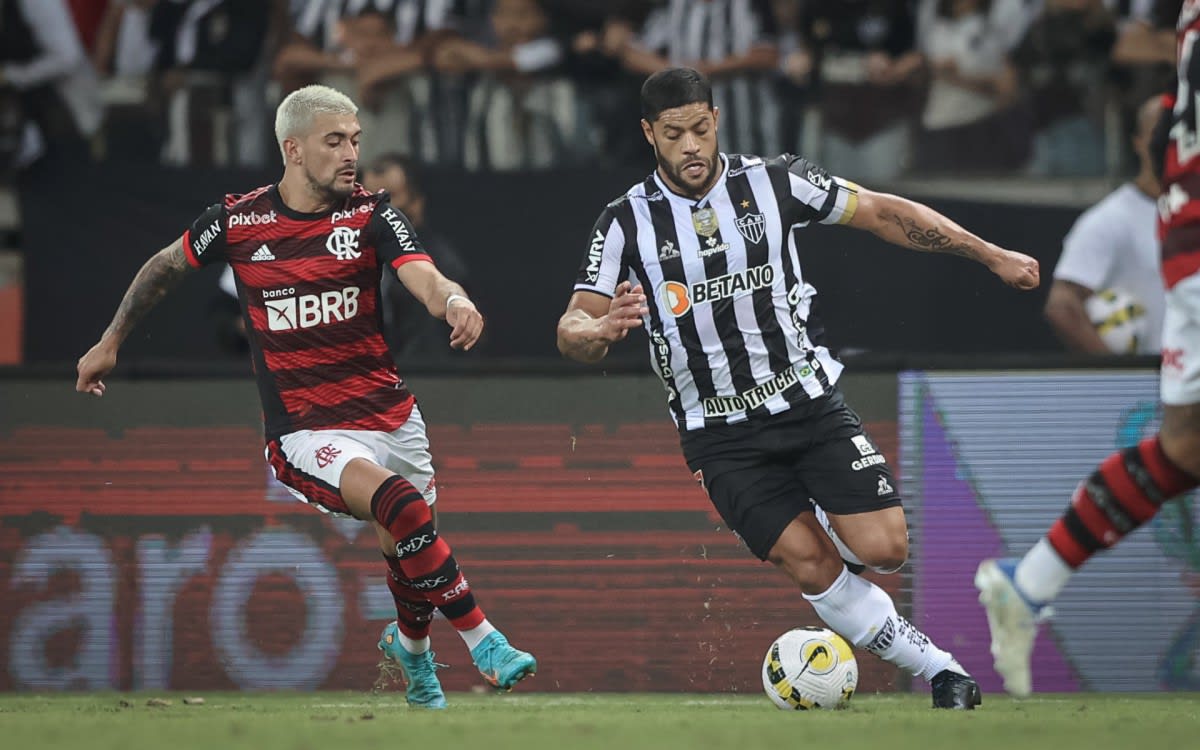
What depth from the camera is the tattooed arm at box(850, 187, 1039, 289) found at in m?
6.70

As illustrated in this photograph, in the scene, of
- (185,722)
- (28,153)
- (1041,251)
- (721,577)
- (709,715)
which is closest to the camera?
(185,722)

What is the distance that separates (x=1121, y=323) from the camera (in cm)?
905

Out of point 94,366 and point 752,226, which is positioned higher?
point 752,226

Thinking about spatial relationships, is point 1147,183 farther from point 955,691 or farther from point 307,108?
point 307,108

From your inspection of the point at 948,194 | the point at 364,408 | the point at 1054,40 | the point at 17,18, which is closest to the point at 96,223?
the point at 17,18

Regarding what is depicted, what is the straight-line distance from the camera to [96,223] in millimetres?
9906

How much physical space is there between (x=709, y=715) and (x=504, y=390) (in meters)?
2.51

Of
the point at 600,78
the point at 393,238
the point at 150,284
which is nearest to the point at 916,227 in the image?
the point at 393,238

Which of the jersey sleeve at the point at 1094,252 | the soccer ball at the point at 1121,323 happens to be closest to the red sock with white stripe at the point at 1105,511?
the soccer ball at the point at 1121,323

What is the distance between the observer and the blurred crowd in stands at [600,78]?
10266 millimetres

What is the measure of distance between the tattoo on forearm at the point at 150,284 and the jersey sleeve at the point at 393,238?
83cm

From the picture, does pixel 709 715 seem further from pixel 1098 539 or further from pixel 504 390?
pixel 504 390

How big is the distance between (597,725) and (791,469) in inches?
64.9

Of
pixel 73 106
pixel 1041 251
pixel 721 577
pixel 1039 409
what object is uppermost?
pixel 73 106
